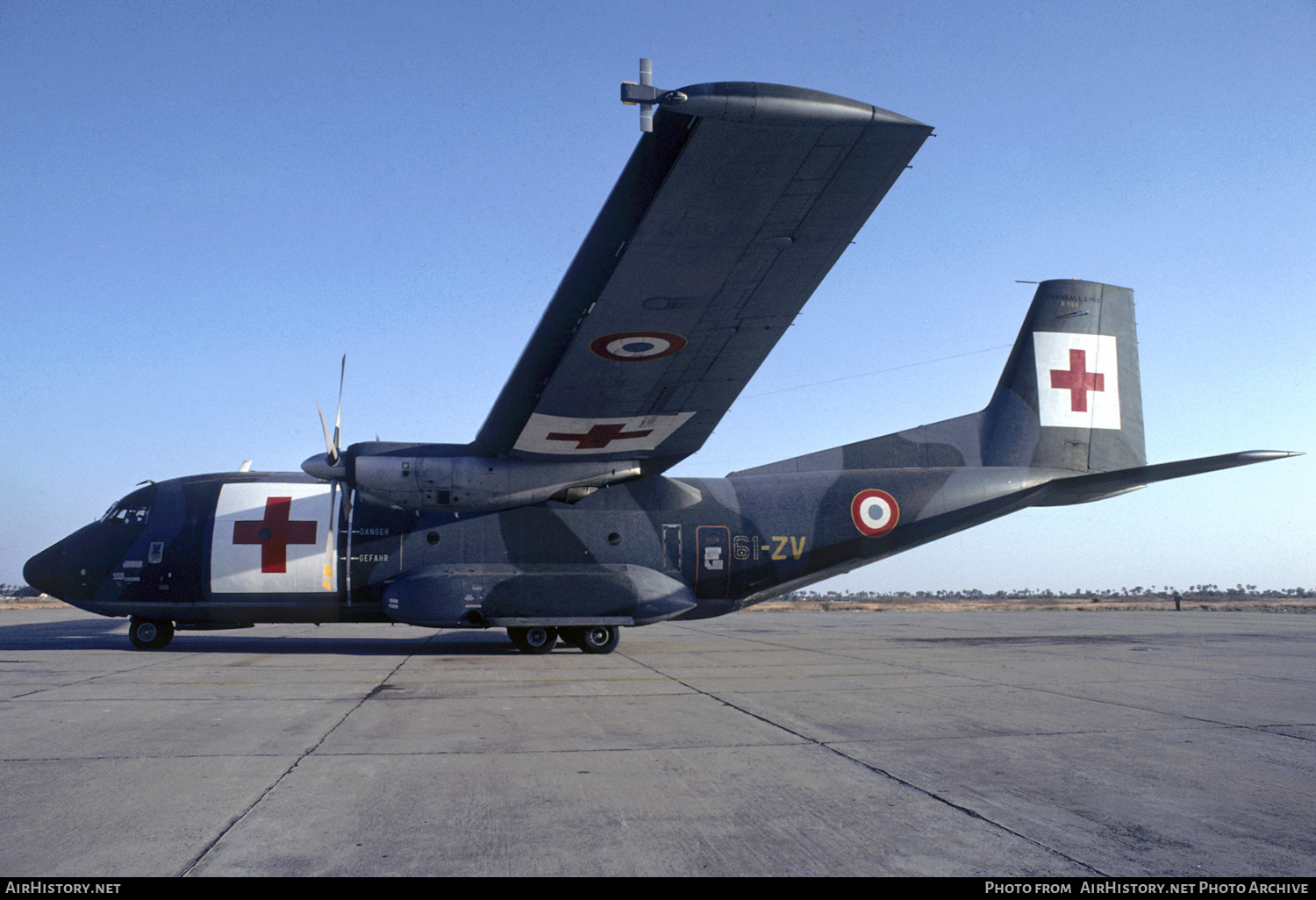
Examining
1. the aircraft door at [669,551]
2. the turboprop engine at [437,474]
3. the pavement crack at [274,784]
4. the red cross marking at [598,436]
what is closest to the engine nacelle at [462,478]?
the turboprop engine at [437,474]

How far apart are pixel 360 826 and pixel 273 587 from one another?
39.2 ft

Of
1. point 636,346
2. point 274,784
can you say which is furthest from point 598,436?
point 274,784

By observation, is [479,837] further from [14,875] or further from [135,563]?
[135,563]

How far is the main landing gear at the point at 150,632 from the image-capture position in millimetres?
15102

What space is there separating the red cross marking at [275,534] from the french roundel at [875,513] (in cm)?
1063

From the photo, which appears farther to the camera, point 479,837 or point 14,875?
point 479,837

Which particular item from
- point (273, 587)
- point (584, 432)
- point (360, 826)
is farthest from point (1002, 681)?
point (273, 587)

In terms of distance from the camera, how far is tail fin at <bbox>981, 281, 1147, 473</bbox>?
1656cm

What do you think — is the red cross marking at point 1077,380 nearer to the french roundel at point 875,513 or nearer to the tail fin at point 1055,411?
the tail fin at point 1055,411

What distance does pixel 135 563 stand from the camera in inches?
588

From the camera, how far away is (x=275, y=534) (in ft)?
48.6
